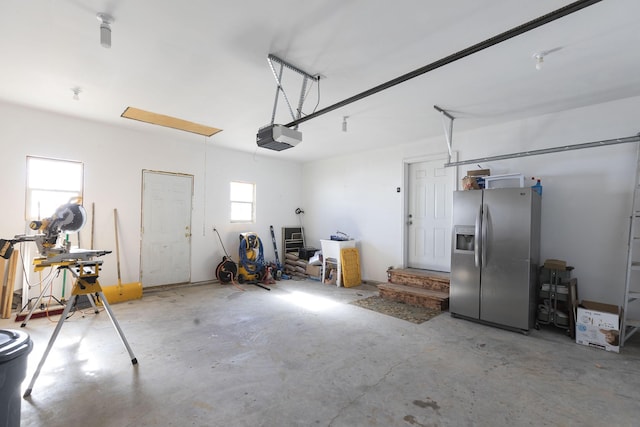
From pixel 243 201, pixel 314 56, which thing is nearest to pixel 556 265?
pixel 314 56

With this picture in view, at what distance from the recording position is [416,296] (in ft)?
15.1

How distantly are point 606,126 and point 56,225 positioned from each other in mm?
6333

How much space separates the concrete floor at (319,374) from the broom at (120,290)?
0.57 m

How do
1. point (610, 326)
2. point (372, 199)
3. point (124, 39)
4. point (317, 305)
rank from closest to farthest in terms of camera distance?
point (124, 39), point (610, 326), point (317, 305), point (372, 199)

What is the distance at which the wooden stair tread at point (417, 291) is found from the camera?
448 cm

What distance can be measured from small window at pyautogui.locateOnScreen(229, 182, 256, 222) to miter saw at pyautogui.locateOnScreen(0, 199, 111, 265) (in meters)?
3.75

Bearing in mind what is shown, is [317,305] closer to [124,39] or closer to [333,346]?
[333,346]

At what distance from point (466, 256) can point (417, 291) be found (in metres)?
1.12

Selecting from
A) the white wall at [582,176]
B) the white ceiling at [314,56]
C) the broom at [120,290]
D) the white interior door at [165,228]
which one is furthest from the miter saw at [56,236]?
the white wall at [582,176]

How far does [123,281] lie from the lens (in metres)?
5.08

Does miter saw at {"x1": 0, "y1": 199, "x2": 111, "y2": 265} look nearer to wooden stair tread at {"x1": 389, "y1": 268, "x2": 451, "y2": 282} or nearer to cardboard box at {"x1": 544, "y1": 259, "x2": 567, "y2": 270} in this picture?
wooden stair tread at {"x1": 389, "y1": 268, "x2": 451, "y2": 282}

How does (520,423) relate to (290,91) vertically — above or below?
below

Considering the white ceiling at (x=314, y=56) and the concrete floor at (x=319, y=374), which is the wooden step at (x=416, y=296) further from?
the white ceiling at (x=314, y=56)

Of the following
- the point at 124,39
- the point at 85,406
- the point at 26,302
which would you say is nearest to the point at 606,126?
the point at 124,39
